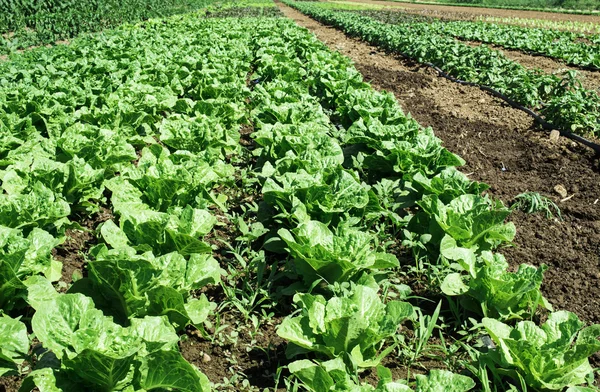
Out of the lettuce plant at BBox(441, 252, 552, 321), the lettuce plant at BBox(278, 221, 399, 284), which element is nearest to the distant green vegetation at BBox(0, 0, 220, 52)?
the lettuce plant at BBox(278, 221, 399, 284)

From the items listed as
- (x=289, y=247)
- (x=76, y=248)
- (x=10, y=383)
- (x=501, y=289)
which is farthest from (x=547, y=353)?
(x=76, y=248)

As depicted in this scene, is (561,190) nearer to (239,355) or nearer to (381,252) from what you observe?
(381,252)

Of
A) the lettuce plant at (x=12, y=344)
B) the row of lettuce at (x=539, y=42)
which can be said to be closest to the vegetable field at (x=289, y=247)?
the lettuce plant at (x=12, y=344)

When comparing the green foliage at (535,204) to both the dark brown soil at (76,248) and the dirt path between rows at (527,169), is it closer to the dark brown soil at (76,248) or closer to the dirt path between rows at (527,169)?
the dirt path between rows at (527,169)

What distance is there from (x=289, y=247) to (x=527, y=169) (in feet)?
13.1

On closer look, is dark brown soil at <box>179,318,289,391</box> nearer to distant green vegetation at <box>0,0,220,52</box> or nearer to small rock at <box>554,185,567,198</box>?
small rock at <box>554,185,567,198</box>

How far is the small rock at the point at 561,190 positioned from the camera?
527 cm

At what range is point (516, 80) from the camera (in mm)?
8445

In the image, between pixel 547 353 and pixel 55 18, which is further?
pixel 55 18

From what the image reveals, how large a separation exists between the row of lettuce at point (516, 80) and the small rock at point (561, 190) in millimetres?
1860

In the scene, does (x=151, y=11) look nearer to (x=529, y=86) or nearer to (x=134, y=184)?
(x=529, y=86)

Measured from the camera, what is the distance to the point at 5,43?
1398 cm

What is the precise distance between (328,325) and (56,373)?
139 cm

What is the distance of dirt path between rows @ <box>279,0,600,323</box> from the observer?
153 inches
